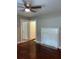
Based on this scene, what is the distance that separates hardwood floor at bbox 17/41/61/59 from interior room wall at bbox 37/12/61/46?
0.26 metres

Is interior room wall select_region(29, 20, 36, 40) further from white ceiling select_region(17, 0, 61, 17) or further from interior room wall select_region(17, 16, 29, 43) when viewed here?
white ceiling select_region(17, 0, 61, 17)

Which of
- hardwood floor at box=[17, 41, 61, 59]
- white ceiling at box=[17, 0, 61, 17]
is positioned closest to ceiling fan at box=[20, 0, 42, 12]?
white ceiling at box=[17, 0, 61, 17]

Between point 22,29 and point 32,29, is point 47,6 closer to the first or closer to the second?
point 32,29

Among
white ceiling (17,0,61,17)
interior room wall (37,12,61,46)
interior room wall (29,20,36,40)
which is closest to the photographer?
white ceiling (17,0,61,17)

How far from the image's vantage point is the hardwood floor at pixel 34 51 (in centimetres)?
304

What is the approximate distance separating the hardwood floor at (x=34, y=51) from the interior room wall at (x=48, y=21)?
0.26 m

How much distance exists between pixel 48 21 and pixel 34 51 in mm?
987

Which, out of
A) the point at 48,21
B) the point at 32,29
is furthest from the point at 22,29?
the point at 48,21

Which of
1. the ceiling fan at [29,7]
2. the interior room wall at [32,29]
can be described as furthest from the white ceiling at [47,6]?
the interior room wall at [32,29]

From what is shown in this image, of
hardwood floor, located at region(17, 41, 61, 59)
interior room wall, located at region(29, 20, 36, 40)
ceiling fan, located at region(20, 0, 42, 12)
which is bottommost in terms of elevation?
hardwood floor, located at region(17, 41, 61, 59)

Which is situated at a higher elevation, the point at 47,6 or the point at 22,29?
the point at 47,6

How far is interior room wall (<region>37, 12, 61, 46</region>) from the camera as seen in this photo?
119 inches

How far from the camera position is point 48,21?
3270 millimetres
